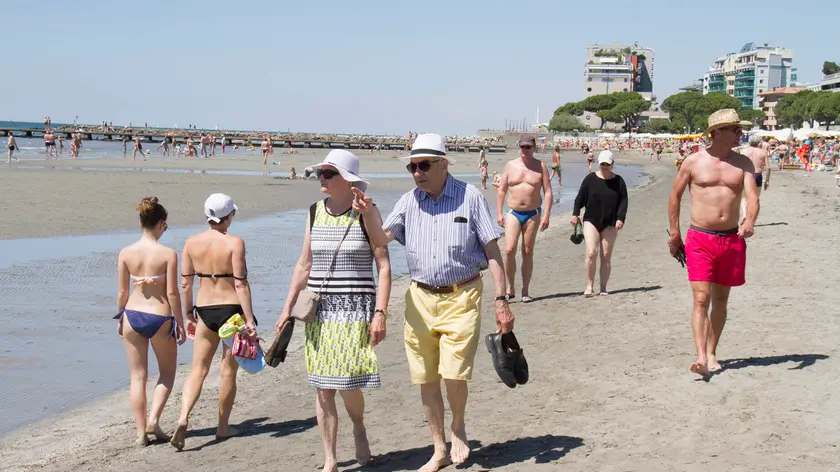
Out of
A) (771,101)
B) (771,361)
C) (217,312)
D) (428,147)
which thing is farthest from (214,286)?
(771,101)

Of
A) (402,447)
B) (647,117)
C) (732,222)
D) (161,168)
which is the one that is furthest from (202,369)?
(647,117)

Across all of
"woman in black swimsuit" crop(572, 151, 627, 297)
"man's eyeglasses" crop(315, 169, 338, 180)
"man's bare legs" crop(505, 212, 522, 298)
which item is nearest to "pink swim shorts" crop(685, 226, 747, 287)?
"man's eyeglasses" crop(315, 169, 338, 180)

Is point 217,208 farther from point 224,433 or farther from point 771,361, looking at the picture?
point 771,361

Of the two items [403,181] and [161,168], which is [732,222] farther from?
[161,168]

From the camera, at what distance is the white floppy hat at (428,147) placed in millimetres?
4754

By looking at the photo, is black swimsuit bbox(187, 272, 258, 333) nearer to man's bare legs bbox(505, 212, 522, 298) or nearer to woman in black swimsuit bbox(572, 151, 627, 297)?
man's bare legs bbox(505, 212, 522, 298)

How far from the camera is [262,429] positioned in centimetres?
608

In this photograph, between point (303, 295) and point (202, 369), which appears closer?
point (303, 295)

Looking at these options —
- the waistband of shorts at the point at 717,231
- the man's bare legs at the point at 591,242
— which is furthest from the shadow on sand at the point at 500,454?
the man's bare legs at the point at 591,242

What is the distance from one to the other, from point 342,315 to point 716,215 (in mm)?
3016

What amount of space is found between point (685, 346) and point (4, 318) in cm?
685

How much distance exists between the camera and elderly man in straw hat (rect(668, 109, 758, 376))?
629 centimetres

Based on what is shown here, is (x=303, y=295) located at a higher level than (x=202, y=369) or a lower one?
higher

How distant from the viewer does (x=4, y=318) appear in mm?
9359
